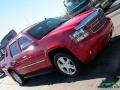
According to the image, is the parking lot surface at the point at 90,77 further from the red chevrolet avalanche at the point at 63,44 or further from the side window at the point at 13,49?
the side window at the point at 13,49

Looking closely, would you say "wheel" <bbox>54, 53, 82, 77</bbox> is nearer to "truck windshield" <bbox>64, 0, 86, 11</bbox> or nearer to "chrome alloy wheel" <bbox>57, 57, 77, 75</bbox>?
"chrome alloy wheel" <bbox>57, 57, 77, 75</bbox>

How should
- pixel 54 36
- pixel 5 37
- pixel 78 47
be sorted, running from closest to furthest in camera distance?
pixel 78 47, pixel 54 36, pixel 5 37

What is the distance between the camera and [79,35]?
6.38 metres

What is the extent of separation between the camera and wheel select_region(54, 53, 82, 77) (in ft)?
21.6

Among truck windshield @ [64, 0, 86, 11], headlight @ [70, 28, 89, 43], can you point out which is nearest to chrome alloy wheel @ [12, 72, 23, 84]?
headlight @ [70, 28, 89, 43]

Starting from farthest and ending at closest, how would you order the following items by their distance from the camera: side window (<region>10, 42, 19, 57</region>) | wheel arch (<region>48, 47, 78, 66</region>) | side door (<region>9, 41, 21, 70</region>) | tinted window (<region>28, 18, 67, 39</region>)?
side window (<region>10, 42, 19, 57</region>), side door (<region>9, 41, 21, 70</region>), tinted window (<region>28, 18, 67, 39</region>), wheel arch (<region>48, 47, 78, 66</region>)

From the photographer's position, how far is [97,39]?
6.65 m

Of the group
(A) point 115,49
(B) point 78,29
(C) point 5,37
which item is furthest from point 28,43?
(C) point 5,37

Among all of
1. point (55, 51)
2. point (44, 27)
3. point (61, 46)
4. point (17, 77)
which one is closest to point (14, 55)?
point (17, 77)

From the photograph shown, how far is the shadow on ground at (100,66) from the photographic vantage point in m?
6.60

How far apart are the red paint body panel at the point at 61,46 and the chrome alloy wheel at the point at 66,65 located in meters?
0.34

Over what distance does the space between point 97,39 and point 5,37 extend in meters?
11.3

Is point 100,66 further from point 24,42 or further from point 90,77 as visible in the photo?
point 24,42

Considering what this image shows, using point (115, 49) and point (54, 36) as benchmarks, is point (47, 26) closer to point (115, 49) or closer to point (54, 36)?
point (54, 36)
